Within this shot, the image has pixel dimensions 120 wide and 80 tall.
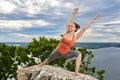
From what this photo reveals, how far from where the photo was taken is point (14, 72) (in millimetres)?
25578

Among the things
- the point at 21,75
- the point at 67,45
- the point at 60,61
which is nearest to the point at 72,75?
the point at 67,45

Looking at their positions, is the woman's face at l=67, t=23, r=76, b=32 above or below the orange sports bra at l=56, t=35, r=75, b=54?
above

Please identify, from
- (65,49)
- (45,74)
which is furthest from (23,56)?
(65,49)

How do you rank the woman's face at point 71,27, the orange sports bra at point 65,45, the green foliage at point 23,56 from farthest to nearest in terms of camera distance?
the green foliage at point 23,56
the orange sports bra at point 65,45
the woman's face at point 71,27

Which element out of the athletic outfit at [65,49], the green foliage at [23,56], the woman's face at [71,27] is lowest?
the green foliage at [23,56]

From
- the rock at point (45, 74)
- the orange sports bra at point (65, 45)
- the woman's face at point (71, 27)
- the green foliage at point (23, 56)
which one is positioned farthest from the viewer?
the green foliage at point (23, 56)

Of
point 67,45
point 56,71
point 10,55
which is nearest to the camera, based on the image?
point 67,45

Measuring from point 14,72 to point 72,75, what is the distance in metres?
14.3

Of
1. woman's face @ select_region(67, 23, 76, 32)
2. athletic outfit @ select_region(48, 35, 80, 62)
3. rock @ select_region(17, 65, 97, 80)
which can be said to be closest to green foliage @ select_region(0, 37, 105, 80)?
rock @ select_region(17, 65, 97, 80)

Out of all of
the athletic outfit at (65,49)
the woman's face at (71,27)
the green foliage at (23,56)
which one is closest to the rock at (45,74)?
the athletic outfit at (65,49)

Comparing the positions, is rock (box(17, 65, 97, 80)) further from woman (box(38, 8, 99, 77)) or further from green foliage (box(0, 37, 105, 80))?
green foliage (box(0, 37, 105, 80))

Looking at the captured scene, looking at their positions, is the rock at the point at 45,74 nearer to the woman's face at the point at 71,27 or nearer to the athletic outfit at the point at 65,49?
the athletic outfit at the point at 65,49

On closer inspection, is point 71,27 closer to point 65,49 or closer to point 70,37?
point 70,37

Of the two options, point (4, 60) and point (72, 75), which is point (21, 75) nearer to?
point (72, 75)
